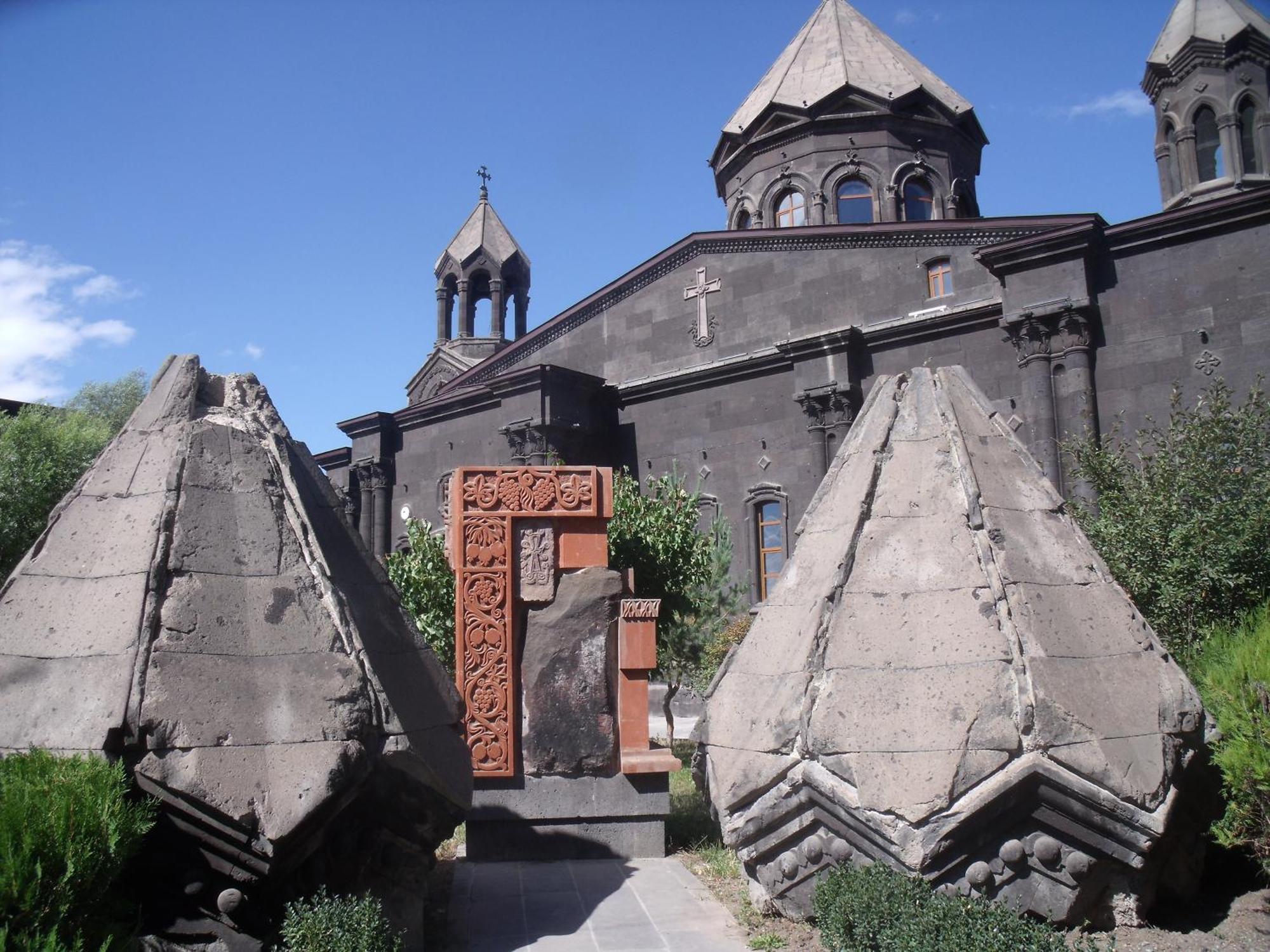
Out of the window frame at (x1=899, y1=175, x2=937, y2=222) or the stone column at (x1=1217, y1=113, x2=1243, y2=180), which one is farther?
the window frame at (x1=899, y1=175, x2=937, y2=222)

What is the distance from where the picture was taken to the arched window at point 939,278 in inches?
584

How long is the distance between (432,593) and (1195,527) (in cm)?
620

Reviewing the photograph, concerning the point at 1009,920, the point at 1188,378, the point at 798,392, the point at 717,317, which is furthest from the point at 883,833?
the point at 717,317

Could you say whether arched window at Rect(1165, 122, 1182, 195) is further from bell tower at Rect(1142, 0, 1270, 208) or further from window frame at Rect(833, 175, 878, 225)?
window frame at Rect(833, 175, 878, 225)

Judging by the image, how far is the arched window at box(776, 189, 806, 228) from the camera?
19.2 m

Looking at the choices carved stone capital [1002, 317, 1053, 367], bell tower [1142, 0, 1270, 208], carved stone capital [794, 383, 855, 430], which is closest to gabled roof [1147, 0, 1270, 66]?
bell tower [1142, 0, 1270, 208]

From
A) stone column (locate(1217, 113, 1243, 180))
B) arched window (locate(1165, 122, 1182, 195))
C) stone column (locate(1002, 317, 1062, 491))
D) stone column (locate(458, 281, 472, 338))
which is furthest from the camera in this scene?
stone column (locate(458, 281, 472, 338))

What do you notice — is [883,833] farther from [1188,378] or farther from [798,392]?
[798,392]

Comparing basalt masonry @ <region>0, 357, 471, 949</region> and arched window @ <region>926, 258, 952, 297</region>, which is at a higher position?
arched window @ <region>926, 258, 952, 297</region>

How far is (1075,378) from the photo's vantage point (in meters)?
12.7

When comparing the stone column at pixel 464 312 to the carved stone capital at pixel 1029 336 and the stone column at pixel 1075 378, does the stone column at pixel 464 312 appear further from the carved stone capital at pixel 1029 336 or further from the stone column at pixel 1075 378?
the stone column at pixel 1075 378

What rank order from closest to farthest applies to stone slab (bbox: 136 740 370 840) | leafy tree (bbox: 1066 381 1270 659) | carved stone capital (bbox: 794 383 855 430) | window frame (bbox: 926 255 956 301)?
stone slab (bbox: 136 740 370 840) → leafy tree (bbox: 1066 381 1270 659) → window frame (bbox: 926 255 956 301) → carved stone capital (bbox: 794 383 855 430)

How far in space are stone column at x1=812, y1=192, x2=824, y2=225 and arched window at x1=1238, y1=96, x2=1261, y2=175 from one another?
6.79 metres

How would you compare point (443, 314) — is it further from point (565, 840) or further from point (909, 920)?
point (909, 920)
